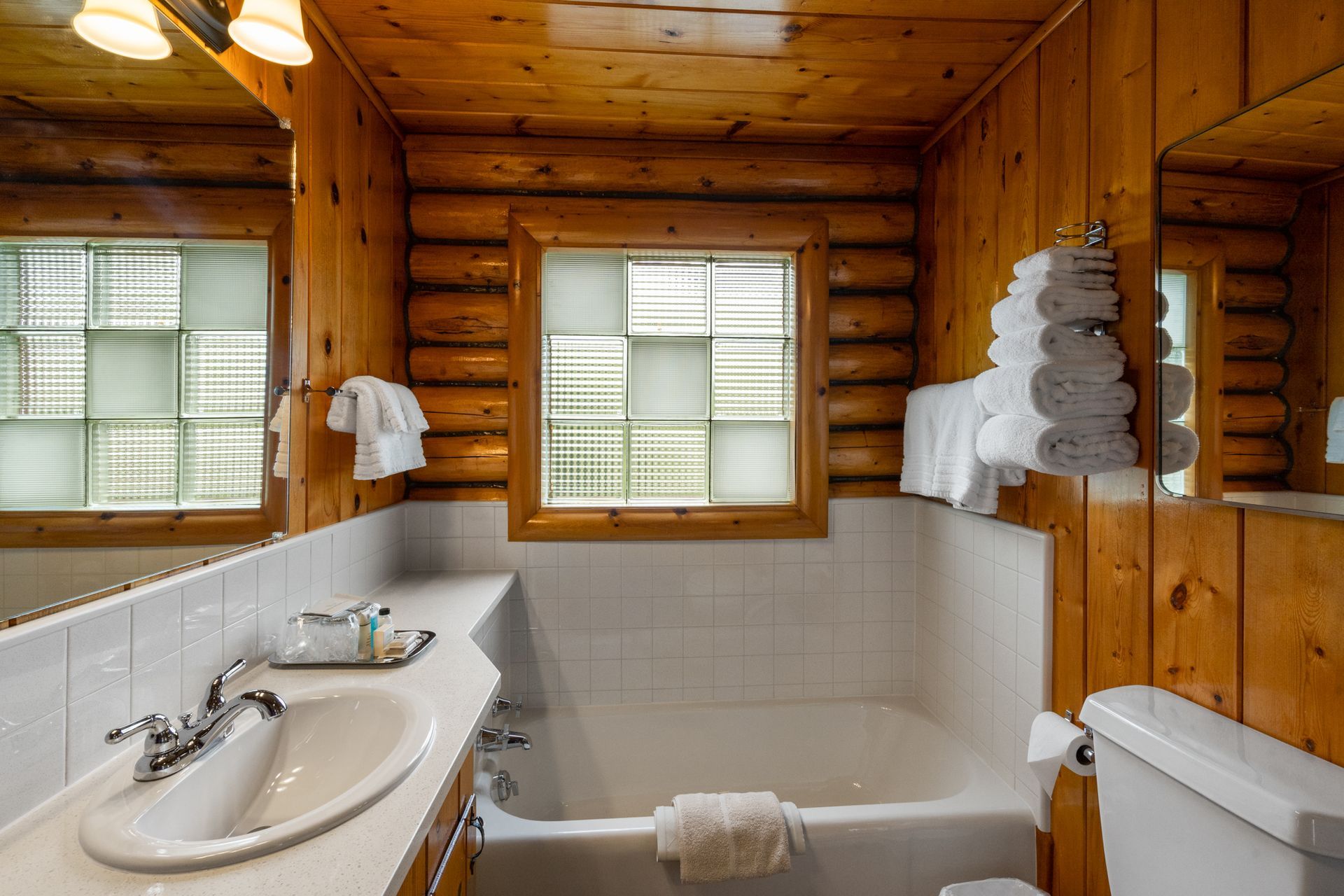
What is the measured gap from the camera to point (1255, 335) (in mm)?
1116

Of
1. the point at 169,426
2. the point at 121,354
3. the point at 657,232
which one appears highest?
the point at 657,232

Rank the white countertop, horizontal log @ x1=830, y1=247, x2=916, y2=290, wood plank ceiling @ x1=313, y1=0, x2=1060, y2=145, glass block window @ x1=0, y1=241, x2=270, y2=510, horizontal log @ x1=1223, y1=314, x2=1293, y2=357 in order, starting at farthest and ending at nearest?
horizontal log @ x1=830, y1=247, x2=916, y2=290, wood plank ceiling @ x1=313, y1=0, x2=1060, y2=145, horizontal log @ x1=1223, y1=314, x2=1293, y2=357, glass block window @ x1=0, y1=241, x2=270, y2=510, the white countertop

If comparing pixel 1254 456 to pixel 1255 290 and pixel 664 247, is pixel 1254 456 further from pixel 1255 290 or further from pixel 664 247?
pixel 664 247

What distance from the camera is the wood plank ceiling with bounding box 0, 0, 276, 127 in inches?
34.5

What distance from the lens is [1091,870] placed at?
157 centimetres

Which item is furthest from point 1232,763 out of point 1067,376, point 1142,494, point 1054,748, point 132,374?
point 132,374

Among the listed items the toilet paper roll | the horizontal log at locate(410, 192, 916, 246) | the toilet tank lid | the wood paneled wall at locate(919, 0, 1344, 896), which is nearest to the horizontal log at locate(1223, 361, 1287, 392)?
the wood paneled wall at locate(919, 0, 1344, 896)

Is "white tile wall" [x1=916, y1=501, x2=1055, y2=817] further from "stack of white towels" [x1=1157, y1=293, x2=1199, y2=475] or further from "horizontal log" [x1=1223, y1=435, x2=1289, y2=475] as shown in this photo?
"horizontal log" [x1=1223, y1=435, x2=1289, y2=475]

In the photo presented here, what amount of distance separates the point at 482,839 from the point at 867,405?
1969 millimetres

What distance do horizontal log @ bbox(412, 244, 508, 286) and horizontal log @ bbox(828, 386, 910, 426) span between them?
4.65 feet

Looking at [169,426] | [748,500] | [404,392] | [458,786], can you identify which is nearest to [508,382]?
[404,392]

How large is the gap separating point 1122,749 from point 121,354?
2.02 meters

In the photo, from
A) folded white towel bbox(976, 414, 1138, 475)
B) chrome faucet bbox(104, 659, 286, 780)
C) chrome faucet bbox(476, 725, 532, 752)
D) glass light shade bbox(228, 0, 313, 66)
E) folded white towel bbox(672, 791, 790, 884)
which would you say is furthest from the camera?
chrome faucet bbox(476, 725, 532, 752)

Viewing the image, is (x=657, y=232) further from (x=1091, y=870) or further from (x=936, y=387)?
(x=1091, y=870)
